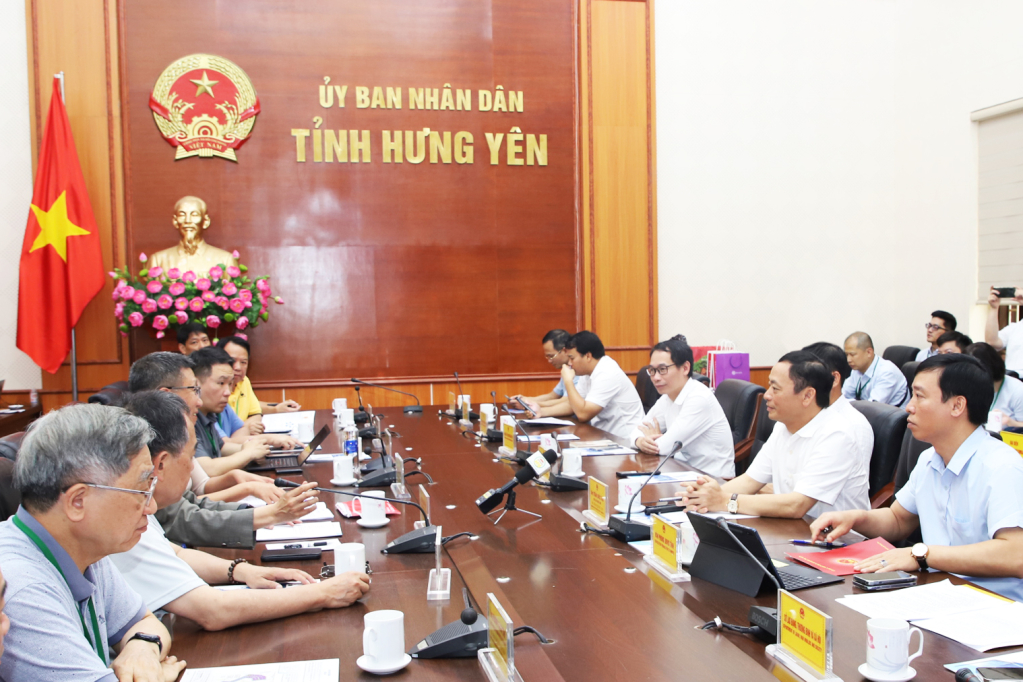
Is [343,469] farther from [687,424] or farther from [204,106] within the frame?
[204,106]

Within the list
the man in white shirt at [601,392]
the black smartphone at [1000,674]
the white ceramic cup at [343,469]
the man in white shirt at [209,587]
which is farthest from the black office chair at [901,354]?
the man in white shirt at [209,587]

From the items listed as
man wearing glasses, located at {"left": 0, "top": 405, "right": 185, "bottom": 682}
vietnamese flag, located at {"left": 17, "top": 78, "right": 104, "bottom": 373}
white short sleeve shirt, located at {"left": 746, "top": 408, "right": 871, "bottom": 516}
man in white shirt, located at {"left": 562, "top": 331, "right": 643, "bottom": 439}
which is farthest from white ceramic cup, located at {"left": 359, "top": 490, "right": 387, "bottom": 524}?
vietnamese flag, located at {"left": 17, "top": 78, "right": 104, "bottom": 373}

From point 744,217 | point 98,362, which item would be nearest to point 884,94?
point 744,217

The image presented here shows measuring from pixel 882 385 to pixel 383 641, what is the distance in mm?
5213

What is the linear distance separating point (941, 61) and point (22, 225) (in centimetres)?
703

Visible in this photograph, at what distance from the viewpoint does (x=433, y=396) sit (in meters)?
6.23

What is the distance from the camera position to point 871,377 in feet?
19.0

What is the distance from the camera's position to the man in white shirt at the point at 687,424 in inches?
137

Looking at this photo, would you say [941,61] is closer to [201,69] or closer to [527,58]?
[527,58]

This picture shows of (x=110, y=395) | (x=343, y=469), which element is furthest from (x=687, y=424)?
(x=110, y=395)

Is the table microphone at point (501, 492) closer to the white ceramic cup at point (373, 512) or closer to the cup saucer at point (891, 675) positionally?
the white ceramic cup at point (373, 512)

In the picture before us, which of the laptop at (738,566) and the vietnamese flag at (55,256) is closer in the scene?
the laptop at (738,566)

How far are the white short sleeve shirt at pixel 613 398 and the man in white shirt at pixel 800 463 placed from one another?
1.69 meters

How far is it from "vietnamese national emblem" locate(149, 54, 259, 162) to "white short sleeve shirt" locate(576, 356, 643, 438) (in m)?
3.22
